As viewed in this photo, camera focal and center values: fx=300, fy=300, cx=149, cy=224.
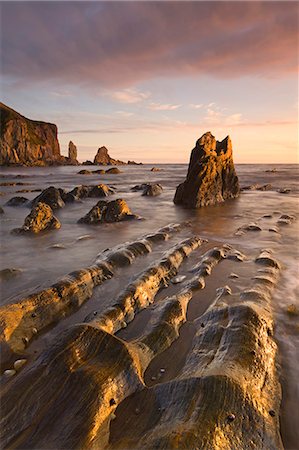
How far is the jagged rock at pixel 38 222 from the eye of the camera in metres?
12.4

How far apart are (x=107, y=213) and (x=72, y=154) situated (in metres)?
168

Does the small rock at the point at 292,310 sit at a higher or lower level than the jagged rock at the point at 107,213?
lower

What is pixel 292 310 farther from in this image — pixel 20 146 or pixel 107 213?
pixel 20 146

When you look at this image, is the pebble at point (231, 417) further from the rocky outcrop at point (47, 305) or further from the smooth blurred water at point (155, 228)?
the rocky outcrop at point (47, 305)

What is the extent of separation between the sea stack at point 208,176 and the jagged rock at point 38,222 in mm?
9741

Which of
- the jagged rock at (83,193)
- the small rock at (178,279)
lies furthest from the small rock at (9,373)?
the jagged rock at (83,193)

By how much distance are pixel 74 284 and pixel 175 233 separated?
6513 mm

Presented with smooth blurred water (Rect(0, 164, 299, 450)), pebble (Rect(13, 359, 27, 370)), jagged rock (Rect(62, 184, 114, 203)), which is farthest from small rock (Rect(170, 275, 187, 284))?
jagged rock (Rect(62, 184, 114, 203))

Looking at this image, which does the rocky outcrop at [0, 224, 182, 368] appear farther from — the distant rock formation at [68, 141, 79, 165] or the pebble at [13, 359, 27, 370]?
the distant rock formation at [68, 141, 79, 165]

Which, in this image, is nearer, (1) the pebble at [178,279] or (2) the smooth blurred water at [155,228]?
(2) the smooth blurred water at [155,228]

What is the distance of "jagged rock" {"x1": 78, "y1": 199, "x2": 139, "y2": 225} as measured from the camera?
48.1 feet

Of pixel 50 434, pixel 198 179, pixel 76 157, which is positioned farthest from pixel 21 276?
pixel 76 157

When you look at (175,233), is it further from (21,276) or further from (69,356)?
(69,356)

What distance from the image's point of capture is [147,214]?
56.9ft
